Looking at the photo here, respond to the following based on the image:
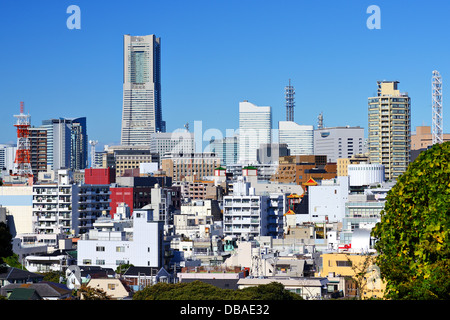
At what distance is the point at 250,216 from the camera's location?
150 ft

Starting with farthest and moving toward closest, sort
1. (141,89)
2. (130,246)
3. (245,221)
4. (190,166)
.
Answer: (141,89) < (190,166) < (245,221) < (130,246)

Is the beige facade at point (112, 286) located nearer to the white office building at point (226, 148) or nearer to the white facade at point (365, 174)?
the white facade at point (365, 174)

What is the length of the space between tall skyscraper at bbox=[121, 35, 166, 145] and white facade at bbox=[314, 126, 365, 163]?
55638mm

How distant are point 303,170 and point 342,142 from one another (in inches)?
1410

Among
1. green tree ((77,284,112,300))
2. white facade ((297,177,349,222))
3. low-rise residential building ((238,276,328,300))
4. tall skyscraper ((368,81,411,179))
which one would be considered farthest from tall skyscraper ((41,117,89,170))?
green tree ((77,284,112,300))

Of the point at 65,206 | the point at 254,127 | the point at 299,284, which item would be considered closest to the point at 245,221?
the point at 65,206

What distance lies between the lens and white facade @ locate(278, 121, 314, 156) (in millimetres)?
153000

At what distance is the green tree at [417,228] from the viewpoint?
683cm

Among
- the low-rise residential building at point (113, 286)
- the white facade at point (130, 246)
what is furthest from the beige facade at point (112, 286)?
the white facade at point (130, 246)

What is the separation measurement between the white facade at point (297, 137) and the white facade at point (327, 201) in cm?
9374

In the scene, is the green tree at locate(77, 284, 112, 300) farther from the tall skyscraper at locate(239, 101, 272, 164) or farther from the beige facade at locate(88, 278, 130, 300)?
the tall skyscraper at locate(239, 101, 272, 164)

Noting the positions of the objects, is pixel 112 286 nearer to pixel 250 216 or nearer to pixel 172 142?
pixel 250 216

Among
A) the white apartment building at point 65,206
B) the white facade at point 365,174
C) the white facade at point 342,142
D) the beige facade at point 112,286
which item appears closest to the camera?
the beige facade at point 112,286
